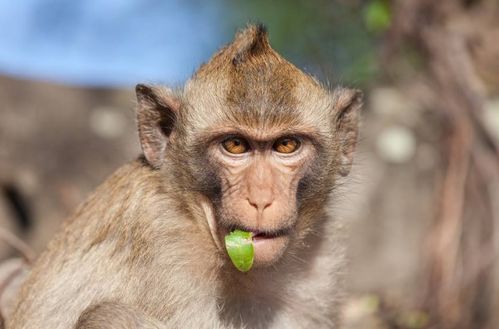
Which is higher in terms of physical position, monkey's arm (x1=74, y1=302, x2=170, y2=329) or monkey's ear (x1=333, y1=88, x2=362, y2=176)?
monkey's ear (x1=333, y1=88, x2=362, y2=176)

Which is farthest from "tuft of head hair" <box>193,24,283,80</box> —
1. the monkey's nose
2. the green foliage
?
the green foliage

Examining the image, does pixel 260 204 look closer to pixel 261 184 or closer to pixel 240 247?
pixel 261 184

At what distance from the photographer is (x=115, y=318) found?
4977mm

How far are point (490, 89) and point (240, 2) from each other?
925 centimetres

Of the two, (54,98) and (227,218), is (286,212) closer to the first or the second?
(227,218)

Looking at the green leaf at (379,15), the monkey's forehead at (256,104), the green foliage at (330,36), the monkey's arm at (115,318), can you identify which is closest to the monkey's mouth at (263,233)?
the monkey's forehead at (256,104)

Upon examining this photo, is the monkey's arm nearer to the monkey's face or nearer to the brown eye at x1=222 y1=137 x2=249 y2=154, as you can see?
the monkey's face

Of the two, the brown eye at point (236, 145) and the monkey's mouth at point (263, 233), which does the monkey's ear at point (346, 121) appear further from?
the monkey's mouth at point (263, 233)

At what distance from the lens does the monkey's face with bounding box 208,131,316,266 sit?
185 inches

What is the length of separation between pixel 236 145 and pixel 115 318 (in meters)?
1.07

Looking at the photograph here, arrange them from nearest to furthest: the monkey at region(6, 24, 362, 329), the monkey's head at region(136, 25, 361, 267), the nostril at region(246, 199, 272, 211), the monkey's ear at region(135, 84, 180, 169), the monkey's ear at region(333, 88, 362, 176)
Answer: the nostril at region(246, 199, 272, 211), the monkey's head at region(136, 25, 361, 267), the monkey at region(6, 24, 362, 329), the monkey's ear at region(135, 84, 180, 169), the monkey's ear at region(333, 88, 362, 176)

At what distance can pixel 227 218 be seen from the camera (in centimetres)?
480

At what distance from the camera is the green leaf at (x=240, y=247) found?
187 inches

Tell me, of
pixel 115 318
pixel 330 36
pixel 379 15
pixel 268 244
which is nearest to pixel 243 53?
pixel 268 244
